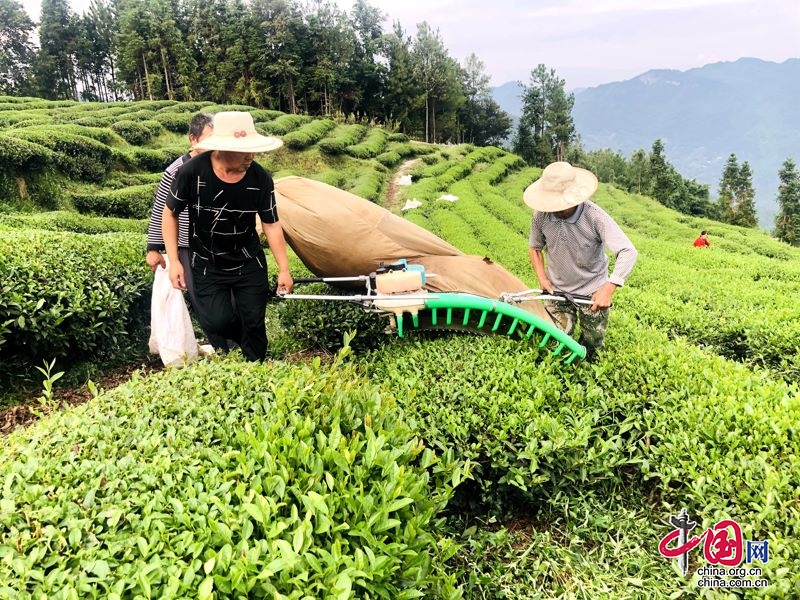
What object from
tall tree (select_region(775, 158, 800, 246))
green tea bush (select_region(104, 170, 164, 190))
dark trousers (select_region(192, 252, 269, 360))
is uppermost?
green tea bush (select_region(104, 170, 164, 190))

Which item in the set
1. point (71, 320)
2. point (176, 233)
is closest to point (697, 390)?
point (176, 233)

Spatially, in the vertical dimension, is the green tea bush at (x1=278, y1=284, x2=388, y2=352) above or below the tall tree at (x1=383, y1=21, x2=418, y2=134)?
below

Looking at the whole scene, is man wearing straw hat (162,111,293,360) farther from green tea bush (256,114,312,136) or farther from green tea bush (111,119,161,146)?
green tea bush (256,114,312,136)

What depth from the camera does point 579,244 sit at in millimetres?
3598

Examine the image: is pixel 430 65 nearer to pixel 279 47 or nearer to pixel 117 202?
pixel 279 47

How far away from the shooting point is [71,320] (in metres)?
3.92

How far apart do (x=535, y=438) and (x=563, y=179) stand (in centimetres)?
171

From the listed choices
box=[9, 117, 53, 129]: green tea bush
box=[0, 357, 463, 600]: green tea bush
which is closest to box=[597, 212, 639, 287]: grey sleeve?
box=[0, 357, 463, 600]: green tea bush

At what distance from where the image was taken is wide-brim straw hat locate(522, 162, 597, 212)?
3436 mm

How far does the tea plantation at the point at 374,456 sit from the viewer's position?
1578 mm

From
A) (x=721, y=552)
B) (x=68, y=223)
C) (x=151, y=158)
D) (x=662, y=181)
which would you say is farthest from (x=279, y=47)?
(x=721, y=552)

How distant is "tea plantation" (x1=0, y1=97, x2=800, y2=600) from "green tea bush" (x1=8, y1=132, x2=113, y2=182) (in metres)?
8.55

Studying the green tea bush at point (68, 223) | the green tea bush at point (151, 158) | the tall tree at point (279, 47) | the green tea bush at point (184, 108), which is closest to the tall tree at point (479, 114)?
the tall tree at point (279, 47)

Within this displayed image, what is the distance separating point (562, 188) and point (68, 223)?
698cm
